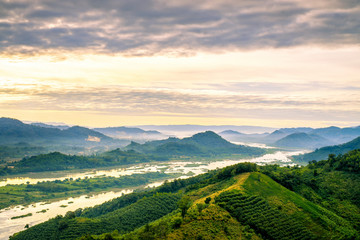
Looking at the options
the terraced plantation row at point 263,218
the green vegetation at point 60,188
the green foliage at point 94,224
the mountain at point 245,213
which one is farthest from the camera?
the green vegetation at point 60,188

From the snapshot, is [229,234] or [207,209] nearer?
[229,234]

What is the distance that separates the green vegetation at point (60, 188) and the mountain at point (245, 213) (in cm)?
3822

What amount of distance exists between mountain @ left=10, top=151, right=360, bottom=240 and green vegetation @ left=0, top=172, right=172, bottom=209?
38.2 metres

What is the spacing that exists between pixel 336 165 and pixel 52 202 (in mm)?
131692

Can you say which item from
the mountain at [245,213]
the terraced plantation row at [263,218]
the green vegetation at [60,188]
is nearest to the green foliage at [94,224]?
the mountain at [245,213]

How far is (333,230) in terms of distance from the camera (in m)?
57.2

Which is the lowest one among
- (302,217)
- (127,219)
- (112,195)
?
(112,195)

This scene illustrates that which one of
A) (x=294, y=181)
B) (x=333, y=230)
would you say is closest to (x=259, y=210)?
(x=333, y=230)

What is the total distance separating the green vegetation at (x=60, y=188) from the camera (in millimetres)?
125562

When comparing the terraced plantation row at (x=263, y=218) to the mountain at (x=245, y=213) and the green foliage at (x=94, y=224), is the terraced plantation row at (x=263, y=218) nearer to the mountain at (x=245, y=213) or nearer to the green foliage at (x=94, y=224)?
the mountain at (x=245, y=213)

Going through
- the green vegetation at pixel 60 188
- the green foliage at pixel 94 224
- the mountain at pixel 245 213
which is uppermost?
the mountain at pixel 245 213

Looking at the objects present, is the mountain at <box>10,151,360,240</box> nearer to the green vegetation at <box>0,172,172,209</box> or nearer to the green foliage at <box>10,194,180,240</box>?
the green foliage at <box>10,194,180,240</box>

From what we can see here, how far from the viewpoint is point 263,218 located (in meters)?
56.1

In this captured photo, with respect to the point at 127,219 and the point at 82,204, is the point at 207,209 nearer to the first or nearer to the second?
the point at 127,219
